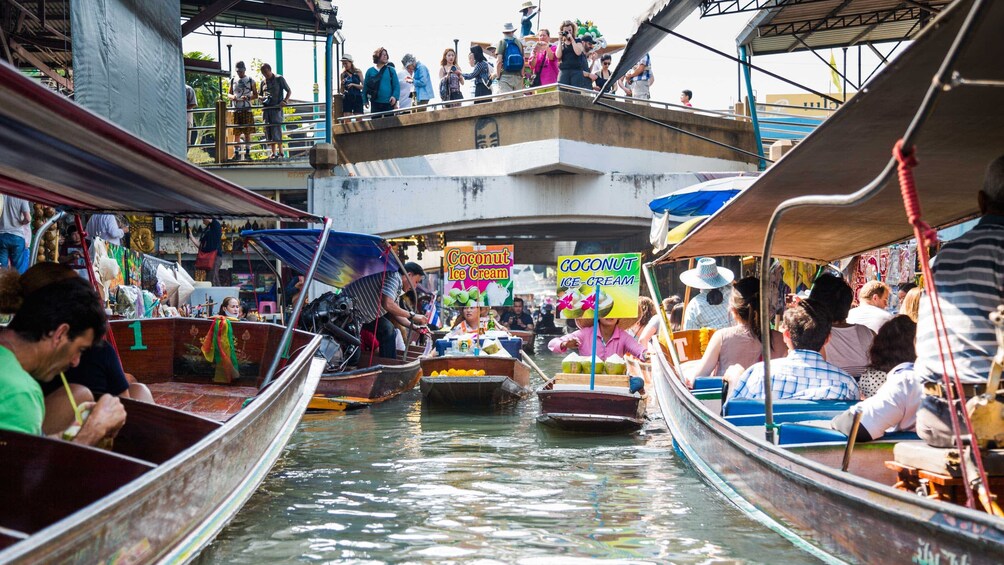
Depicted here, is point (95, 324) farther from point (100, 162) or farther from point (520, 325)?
point (520, 325)

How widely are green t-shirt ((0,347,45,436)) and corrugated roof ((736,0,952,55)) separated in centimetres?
890

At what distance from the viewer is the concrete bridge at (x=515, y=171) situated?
58.8ft

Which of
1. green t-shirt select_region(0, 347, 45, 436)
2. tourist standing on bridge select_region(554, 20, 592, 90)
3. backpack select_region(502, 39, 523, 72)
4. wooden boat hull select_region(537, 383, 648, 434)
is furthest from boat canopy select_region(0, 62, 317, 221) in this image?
backpack select_region(502, 39, 523, 72)

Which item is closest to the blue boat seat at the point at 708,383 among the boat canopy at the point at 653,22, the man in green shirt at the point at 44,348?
the boat canopy at the point at 653,22

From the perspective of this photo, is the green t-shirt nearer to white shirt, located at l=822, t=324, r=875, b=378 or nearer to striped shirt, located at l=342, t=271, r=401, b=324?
white shirt, located at l=822, t=324, r=875, b=378

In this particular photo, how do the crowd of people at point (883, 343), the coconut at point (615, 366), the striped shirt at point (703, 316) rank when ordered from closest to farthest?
1. the crowd of people at point (883, 343)
2. the coconut at point (615, 366)
3. the striped shirt at point (703, 316)

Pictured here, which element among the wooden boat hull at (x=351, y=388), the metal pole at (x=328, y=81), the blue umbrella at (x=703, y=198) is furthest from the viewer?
the metal pole at (x=328, y=81)

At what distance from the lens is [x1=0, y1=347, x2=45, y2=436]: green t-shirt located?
364cm

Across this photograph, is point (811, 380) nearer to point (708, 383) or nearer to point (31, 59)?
point (708, 383)

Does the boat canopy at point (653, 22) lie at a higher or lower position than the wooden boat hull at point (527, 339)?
higher

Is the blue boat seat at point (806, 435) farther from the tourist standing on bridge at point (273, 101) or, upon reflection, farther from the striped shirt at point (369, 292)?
the tourist standing on bridge at point (273, 101)

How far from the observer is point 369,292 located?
12609 mm

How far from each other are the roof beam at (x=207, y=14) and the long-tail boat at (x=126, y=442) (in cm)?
817

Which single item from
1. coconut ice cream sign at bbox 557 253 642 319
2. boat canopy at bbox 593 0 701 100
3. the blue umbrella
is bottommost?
coconut ice cream sign at bbox 557 253 642 319
